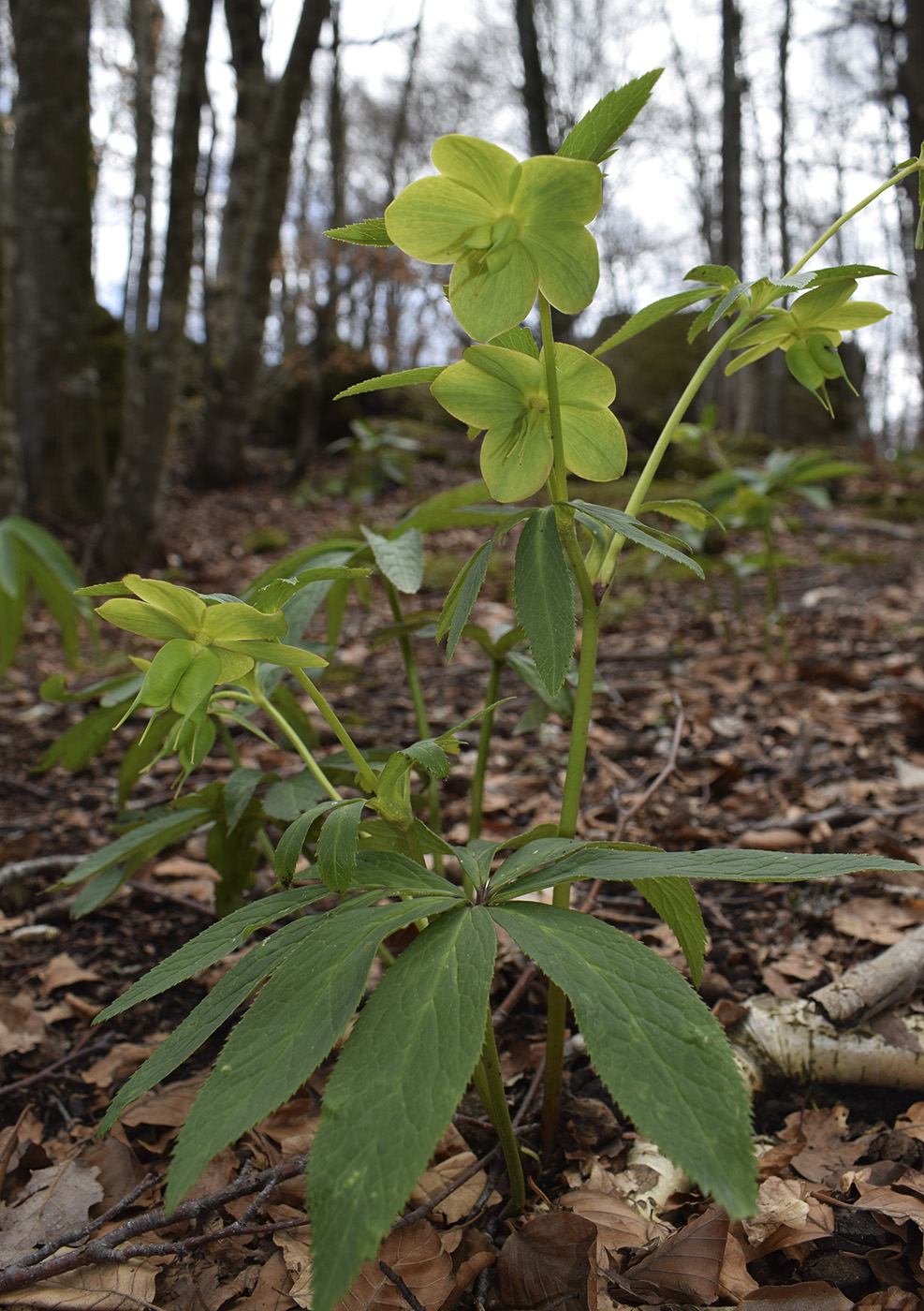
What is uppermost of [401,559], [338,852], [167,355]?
[167,355]

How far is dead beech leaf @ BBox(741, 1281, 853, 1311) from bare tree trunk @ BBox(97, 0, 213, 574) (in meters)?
4.50

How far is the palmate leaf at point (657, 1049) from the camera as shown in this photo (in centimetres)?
53

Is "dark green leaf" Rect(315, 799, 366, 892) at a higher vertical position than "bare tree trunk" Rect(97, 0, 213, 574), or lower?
lower

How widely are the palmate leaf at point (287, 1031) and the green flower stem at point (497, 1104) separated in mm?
210

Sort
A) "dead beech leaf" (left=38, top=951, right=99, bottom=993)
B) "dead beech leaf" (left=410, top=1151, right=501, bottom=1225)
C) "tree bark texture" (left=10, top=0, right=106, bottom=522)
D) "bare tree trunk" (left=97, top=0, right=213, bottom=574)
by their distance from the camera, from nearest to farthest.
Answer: "dead beech leaf" (left=410, top=1151, right=501, bottom=1225), "dead beech leaf" (left=38, top=951, right=99, bottom=993), "tree bark texture" (left=10, top=0, right=106, bottom=522), "bare tree trunk" (left=97, top=0, right=213, bottom=574)

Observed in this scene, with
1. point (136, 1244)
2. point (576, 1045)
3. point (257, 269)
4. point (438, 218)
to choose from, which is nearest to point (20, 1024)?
point (136, 1244)

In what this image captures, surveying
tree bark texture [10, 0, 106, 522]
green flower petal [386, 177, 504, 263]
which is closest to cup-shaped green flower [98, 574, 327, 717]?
green flower petal [386, 177, 504, 263]

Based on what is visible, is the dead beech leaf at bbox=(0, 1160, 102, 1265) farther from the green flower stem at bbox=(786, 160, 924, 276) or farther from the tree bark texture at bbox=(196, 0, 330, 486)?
the tree bark texture at bbox=(196, 0, 330, 486)

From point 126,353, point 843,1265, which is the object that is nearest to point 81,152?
point 126,353

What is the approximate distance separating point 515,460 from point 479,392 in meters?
0.07

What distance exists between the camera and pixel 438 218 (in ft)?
2.26

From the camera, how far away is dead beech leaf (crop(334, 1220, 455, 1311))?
80cm

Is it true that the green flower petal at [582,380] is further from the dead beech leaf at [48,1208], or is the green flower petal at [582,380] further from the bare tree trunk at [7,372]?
the bare tree trunk at [7,372]

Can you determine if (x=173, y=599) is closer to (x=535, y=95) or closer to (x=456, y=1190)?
(x=456, y=1190)
